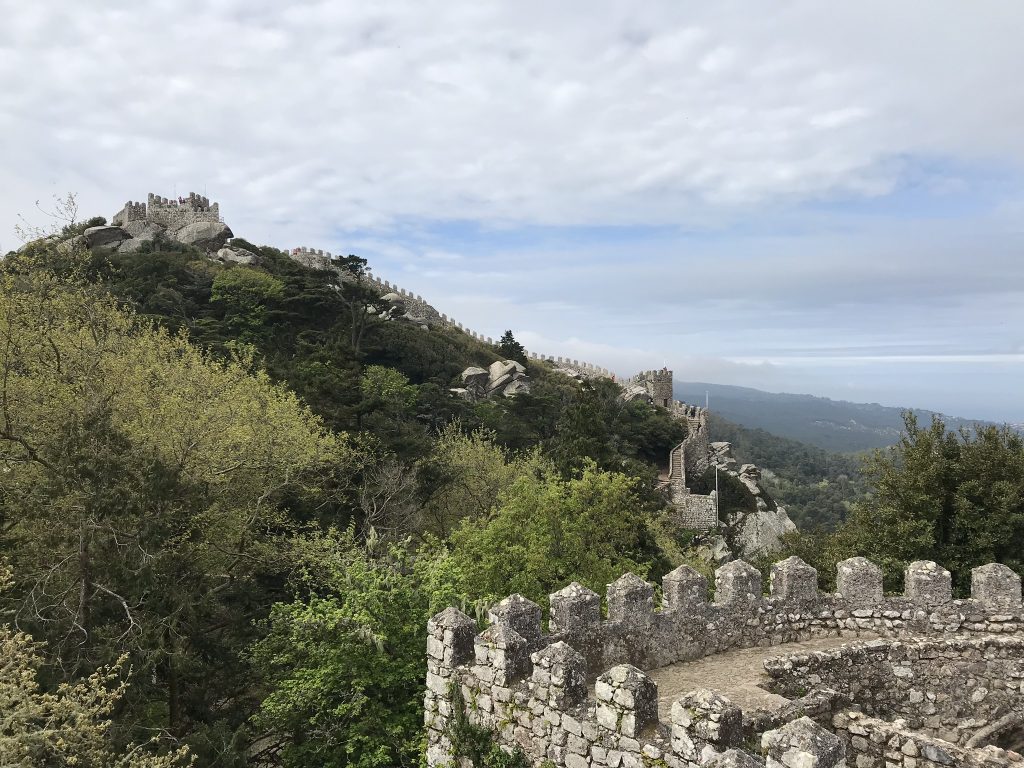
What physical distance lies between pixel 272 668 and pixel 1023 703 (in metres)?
12.2

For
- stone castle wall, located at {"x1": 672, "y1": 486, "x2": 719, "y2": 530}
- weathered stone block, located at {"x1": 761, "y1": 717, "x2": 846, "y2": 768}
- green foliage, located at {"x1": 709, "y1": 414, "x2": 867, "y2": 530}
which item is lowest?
green foliage, located at {"x1": 709, "y1": 414, "x2": 867, "y2": 530}

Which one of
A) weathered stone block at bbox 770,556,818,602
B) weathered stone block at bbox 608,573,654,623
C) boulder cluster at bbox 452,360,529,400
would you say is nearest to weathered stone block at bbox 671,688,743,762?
weathered stone block at bbox 608,573,654,623

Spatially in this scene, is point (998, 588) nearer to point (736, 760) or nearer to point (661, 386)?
point (736, 760)

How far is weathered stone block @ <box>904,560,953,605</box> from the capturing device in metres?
9.92

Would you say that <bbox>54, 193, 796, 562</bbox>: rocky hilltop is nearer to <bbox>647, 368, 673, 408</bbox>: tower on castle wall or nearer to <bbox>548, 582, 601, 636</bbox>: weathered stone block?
<bbox>647, 368, 673, 408</bbox>: tower on castle wall

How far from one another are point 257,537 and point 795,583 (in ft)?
47.8

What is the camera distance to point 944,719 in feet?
30.0

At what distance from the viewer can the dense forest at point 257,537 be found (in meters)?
10.3

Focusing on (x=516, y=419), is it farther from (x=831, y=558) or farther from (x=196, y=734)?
(x=196, y=734)

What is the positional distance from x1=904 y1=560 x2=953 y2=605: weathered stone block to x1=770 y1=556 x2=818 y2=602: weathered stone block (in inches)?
56.9

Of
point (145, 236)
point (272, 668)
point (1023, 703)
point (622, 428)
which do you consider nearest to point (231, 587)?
point (272, 668)

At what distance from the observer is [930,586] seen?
9.96 m

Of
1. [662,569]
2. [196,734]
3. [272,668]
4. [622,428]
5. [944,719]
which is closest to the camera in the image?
[944,719]

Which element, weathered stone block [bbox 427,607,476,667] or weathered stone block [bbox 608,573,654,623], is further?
weathered stone block [bbox 608,573,654,623]
